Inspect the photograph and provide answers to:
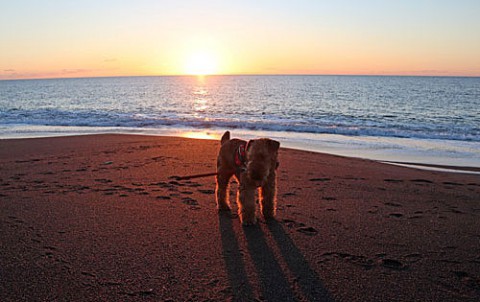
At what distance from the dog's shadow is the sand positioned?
1 centimetres

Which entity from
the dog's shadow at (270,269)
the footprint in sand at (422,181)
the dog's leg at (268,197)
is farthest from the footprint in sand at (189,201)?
the footprint in sand at (422,181)

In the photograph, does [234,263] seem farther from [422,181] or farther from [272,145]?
[422,181]

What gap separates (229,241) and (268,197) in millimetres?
916

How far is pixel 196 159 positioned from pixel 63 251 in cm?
551

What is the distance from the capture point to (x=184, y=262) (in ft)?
11.6

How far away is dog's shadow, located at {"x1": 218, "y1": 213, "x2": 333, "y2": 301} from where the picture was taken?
3.01 m

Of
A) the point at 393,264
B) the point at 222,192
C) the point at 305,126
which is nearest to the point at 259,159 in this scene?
the point at 222,192

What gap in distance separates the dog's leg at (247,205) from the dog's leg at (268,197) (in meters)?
0.24

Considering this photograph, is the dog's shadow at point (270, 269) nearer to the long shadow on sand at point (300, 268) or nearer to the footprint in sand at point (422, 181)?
the long shadow on sand at point (300, 268)

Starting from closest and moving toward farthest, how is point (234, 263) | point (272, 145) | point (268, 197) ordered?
point (234, 263)
point (272, 145)
point (268, 197)

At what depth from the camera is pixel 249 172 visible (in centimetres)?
413

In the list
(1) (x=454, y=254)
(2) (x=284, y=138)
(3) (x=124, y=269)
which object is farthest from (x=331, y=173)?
(2) (x=284, y=138)

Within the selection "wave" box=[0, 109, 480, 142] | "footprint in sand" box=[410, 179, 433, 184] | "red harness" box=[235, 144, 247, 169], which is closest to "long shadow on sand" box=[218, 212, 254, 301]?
"red harness" box=[235, 144, 247, 169]

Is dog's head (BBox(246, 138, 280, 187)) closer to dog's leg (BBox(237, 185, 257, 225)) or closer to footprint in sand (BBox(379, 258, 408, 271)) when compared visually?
dog's leg (BBox(237, 185, 257, 225))
